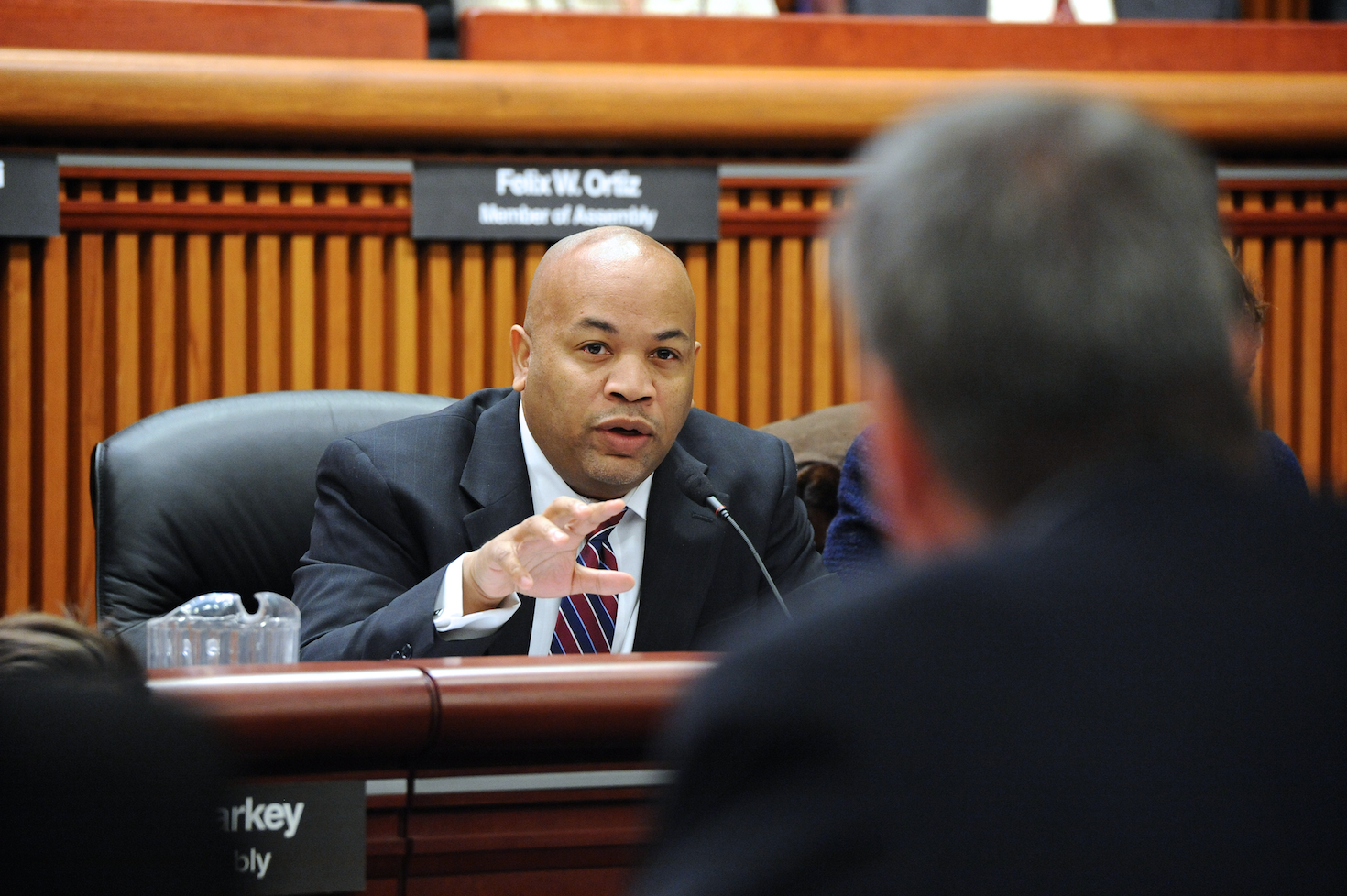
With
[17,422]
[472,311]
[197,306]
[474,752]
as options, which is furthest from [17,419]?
[474,752]

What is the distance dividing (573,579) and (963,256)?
44.1 inches

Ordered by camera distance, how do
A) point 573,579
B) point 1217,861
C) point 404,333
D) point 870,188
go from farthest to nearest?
point 404,333 < point 573,579 < point 870,188 < point 1217,861

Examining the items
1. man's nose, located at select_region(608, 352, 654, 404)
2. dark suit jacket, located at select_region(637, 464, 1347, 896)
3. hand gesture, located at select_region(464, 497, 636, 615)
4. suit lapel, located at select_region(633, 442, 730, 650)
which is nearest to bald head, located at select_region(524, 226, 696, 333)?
man's nose, located at select_region(608, 352, 654, 404)

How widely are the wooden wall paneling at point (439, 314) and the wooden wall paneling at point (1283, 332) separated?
182 centimetres

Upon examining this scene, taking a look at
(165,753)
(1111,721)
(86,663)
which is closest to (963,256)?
(1111,721)

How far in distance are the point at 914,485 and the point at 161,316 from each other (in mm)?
2434

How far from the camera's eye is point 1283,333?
3143 mm

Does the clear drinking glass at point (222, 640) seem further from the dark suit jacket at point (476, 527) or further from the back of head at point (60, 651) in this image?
the back of head at point (60, 651)

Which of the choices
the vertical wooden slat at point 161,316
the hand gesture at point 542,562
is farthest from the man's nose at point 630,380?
the vertical wooden slat at point 161,316

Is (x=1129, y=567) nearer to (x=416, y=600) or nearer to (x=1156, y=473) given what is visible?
(x=1156, y=473)

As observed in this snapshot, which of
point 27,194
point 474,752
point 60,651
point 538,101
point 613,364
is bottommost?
point 474,752

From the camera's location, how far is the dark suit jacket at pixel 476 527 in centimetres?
183

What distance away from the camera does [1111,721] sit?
0.49 m

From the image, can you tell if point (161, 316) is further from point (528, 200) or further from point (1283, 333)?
point (1283, 333)
